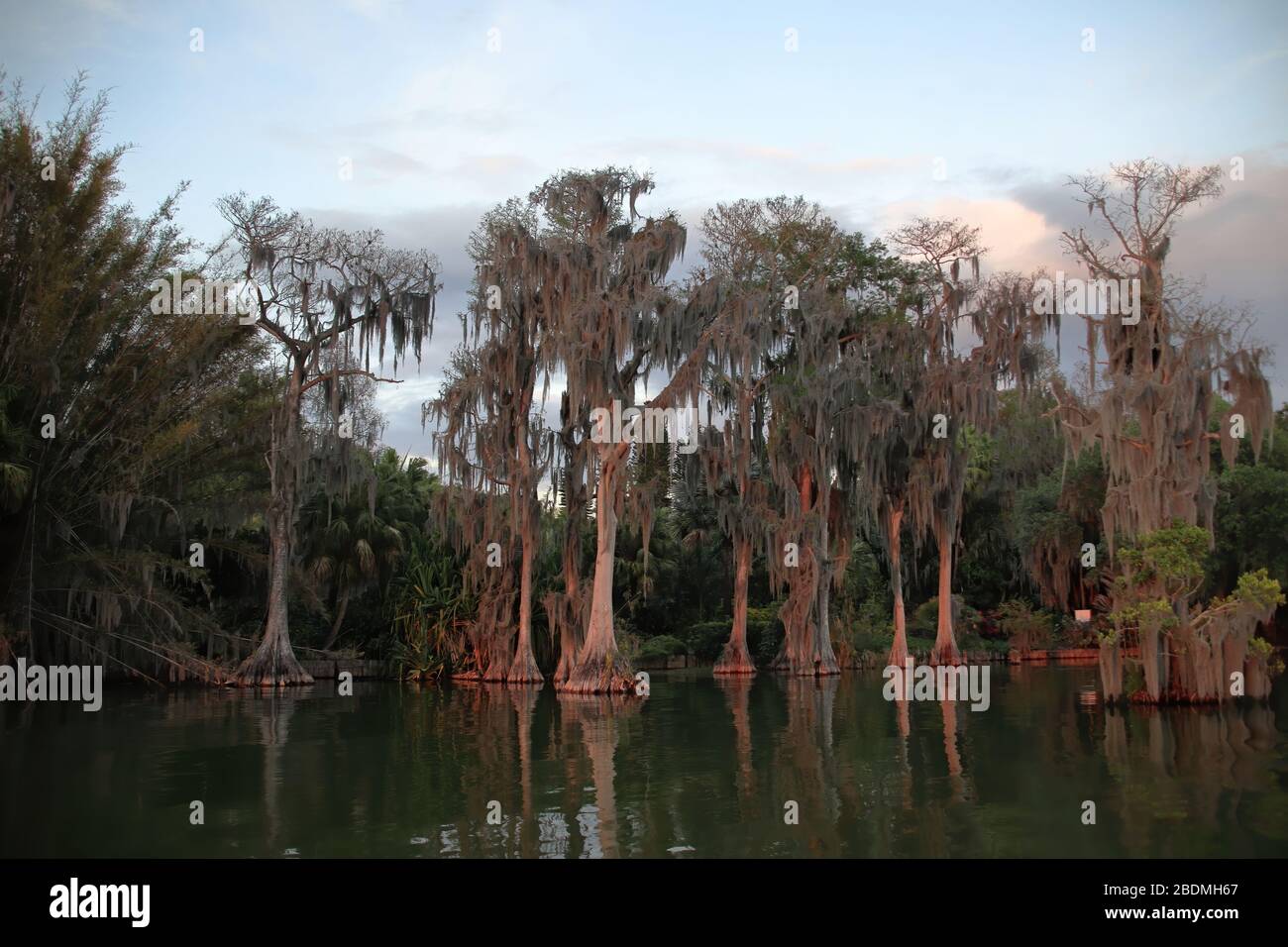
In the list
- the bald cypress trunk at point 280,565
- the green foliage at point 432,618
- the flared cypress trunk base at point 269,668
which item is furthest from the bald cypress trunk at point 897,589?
the flared cypress trunk base at point 269,668

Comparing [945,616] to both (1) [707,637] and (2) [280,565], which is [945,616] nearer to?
(1) [707,637]

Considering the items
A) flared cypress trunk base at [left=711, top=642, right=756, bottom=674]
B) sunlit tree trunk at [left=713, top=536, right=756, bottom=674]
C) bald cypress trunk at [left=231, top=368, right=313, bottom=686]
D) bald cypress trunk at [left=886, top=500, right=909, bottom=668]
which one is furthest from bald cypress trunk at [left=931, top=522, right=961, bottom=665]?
bald cypress trunk at [left=231, top=368, right=313, bottom=686]

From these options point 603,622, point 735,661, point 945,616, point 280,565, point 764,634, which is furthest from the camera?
point 764,634

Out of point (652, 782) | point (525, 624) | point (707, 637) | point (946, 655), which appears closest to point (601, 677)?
point (525, 624)

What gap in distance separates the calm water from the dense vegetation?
178 inches

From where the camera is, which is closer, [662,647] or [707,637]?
[662,647]

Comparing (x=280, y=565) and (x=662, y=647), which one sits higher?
(x=280, y=565)

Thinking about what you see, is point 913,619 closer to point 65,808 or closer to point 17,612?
point 17,612

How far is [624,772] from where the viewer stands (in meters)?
12.5

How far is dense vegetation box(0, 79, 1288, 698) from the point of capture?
841 inches

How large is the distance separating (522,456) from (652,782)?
17.2 metres

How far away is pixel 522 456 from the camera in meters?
28.2

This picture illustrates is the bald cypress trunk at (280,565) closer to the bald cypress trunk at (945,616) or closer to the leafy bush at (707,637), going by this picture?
the leafy bush at (707,637)

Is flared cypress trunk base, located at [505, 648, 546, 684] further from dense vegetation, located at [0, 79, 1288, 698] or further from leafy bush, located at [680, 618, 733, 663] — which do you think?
leafy bush, located at [680, 618, 733, 663]
